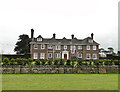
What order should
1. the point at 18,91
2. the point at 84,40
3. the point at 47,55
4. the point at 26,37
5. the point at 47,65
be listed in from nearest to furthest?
1. the point at 18,91
2. the point at 47,65
3. the point at 47,55
4. the point at 84,40
5. the point at 26,37

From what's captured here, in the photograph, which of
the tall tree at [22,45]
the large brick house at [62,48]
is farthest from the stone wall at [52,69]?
the tall tree at [22,45]

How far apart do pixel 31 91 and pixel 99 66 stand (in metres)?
13.9

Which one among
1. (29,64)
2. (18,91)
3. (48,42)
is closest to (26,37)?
(48,42)

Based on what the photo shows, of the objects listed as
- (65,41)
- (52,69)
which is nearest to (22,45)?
(65,41)

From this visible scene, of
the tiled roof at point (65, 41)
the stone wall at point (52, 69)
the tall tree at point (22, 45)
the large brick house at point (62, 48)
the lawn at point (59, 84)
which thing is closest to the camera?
the lawn at point (59, 84)

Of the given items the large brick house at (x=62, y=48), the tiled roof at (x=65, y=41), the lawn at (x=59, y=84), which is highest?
the tiled roof at (x=65, y=41)

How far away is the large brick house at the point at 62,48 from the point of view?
161 feet

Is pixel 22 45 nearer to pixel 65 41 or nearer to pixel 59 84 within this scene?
pixel 65 41

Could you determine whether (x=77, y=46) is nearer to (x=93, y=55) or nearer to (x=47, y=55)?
(x=93, y=55)

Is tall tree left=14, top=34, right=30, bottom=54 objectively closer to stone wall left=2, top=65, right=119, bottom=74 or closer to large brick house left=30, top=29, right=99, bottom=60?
large brick house left=30, top=29, right=99, bottom=60

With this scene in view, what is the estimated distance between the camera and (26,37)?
69.8 metres

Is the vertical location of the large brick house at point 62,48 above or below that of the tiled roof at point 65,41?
below

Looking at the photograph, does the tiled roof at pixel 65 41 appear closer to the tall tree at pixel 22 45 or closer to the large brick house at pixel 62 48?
the large brick house at pixel 62 48

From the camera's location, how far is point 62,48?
50438mm
